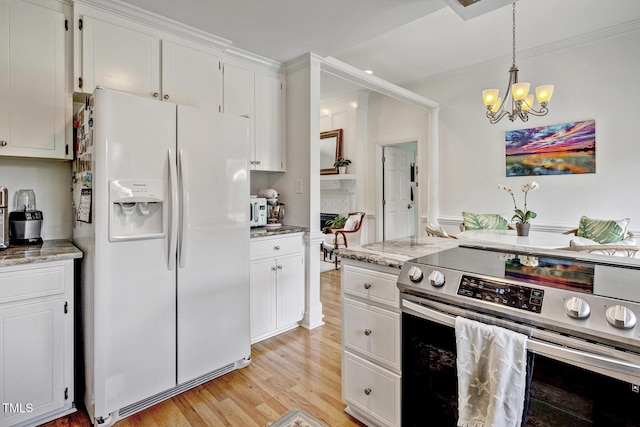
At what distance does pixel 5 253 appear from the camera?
1.72 meters

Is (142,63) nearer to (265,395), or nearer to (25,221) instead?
(25,221)

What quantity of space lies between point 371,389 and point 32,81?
2.59 meters

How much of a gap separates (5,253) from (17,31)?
4.20 ft

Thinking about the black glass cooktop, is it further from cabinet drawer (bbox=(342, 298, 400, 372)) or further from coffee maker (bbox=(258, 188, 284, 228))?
coffee maker (bbox=(258, 188, 284, 228))

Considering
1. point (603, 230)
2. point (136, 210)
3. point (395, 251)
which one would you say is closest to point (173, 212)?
point (136, 210)

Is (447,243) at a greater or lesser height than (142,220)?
lesser

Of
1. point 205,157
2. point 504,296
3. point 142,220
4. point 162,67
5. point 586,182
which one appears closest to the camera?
point 504,296

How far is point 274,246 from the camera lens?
2758 mm

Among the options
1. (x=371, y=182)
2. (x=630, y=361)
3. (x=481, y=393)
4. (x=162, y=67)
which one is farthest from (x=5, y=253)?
(x=371, y=182)

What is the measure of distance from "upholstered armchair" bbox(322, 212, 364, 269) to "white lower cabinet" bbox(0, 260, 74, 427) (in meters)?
3.67

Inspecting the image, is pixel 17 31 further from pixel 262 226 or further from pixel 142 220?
pixel 262 226

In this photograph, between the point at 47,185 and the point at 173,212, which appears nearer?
the point at 173,212

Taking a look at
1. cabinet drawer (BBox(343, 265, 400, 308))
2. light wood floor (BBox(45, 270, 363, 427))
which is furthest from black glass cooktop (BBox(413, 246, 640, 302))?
light wood floor (BBox(45, 270, 363, 427))

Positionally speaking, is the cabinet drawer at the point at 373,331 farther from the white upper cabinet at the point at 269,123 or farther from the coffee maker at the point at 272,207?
the white upper cabinet at the point at 269,123
